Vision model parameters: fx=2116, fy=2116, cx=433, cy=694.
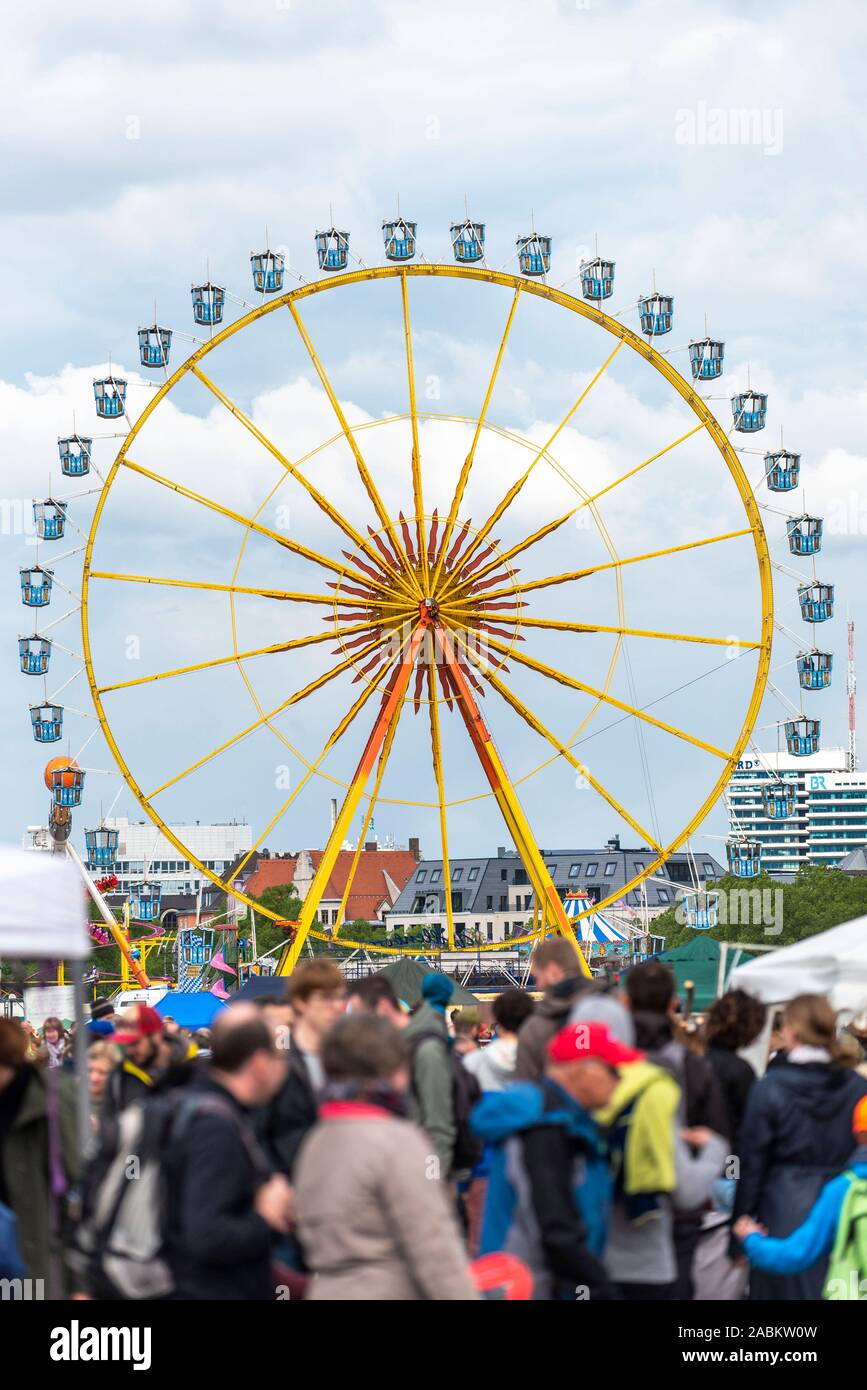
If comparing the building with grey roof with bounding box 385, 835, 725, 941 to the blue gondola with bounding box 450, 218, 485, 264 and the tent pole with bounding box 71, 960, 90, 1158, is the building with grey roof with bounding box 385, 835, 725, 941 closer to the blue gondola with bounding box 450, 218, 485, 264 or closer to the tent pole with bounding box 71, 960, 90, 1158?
the blue gondola with bounding box 450, 218, 485, 264

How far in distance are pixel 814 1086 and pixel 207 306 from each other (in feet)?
86.7

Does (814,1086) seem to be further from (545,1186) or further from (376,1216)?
(376,1216)

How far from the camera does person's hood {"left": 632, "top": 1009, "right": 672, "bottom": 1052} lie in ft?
27.5

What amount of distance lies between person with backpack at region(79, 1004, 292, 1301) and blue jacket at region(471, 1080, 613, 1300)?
0.72 metres

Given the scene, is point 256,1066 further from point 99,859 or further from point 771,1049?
point 99,859

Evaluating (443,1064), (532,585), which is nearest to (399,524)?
(532,585)

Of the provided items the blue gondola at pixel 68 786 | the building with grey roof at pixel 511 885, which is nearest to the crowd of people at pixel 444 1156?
the blue gondola at pixel 68 786

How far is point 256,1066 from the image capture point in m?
6.39

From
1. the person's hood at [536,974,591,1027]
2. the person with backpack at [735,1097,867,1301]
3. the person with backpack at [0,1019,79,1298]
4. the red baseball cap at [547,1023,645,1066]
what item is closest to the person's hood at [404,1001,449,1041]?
the person's hood at [536,974,591,1027]

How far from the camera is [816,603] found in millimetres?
34594

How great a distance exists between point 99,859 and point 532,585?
47.2 feet
